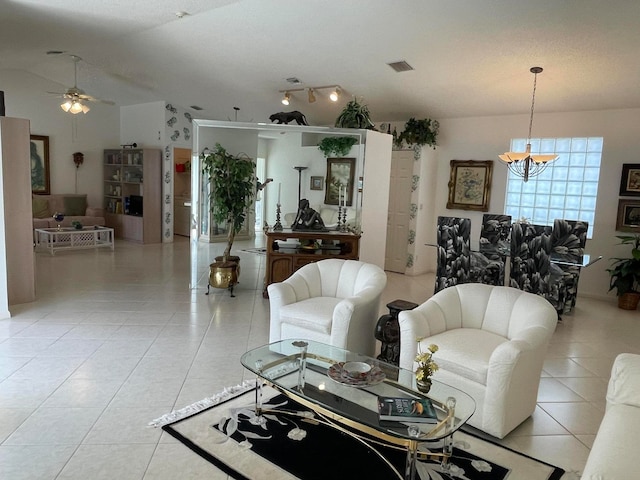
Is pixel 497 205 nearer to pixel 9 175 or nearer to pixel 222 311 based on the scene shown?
pixel 222 311

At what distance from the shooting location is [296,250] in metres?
5.43

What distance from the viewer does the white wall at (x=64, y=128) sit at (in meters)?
8.55

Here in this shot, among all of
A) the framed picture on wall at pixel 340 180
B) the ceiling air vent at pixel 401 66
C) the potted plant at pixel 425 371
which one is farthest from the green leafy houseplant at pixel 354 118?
the potted plant at pixel 425 371

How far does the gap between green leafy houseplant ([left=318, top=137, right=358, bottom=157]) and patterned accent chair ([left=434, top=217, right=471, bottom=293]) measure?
5.00ft

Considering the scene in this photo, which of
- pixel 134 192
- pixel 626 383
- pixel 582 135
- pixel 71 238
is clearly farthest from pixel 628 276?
pixel 134 192

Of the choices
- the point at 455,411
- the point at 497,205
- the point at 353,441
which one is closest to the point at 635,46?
the point at 497,205

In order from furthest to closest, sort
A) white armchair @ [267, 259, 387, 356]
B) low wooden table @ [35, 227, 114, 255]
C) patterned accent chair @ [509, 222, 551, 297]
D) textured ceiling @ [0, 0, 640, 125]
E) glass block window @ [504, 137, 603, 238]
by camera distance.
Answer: low wooden table @ [35, 227, 114, 255] < glass block window @ [504, 137, 603, 238] < patterned accent chair @ [509, 222, 551, 297] < textured ceiling @ [0, 0, 640, 125] < white armchair @ [267, 259, 387, 356]

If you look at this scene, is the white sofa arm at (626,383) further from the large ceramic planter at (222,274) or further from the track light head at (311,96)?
the track light head at (311,96)

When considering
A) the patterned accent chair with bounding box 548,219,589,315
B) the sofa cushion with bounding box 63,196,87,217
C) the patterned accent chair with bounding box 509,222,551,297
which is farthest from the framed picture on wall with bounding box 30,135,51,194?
the patterned accent chair with bounding box 548,219,589,315

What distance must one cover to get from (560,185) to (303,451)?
5785mm

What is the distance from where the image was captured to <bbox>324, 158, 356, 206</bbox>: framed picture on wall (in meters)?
5.75

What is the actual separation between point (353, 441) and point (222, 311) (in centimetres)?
272

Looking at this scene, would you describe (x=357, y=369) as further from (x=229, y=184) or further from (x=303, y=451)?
(x=229, y=184)

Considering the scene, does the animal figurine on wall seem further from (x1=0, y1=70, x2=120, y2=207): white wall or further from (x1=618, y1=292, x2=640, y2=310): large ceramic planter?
(x1=0, y1=70, x2=120, y2=207): white wall
